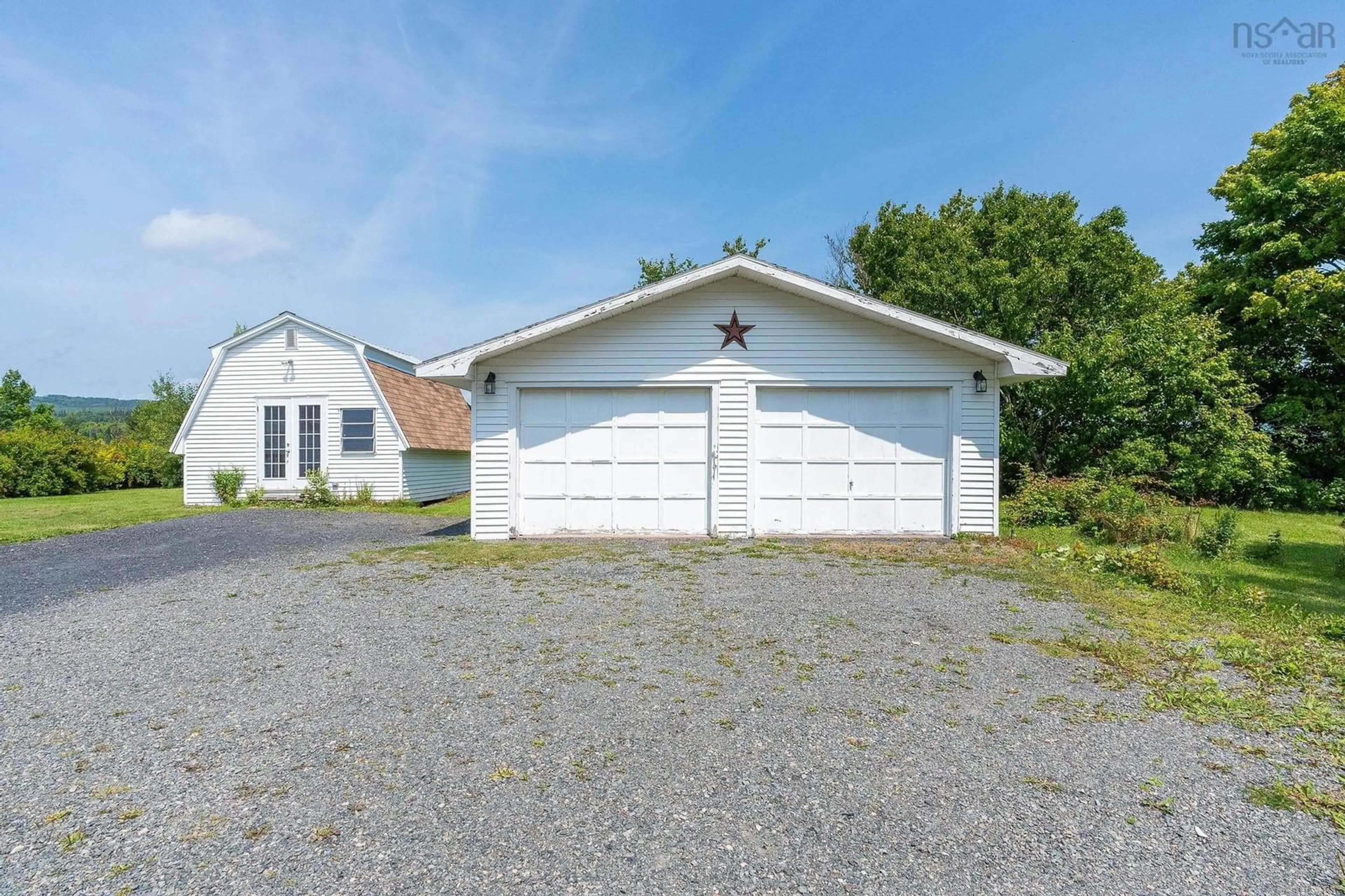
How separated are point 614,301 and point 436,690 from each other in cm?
651

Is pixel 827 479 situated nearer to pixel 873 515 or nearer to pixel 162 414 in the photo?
pixel 873 515

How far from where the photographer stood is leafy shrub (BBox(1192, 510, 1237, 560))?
830 cm

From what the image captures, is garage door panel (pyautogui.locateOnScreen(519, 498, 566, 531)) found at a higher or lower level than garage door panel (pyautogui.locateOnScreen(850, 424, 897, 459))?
lower

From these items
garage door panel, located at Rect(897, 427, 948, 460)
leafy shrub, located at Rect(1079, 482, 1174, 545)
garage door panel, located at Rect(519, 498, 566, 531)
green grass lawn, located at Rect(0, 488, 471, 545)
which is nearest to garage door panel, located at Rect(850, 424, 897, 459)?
garage door panel, located at Rect(897, 427, 948, 460)

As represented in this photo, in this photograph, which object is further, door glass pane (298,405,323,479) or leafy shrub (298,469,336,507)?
door glass pane (298,405,323,479)

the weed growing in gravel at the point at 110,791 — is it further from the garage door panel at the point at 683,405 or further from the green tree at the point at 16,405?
the green tree at the point at 16,405

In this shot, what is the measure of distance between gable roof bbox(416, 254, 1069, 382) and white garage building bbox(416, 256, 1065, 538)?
0.15 metres

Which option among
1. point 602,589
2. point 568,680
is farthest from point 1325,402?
point 568,680

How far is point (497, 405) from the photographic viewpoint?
391 inches

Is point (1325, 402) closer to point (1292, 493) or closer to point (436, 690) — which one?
point (1292, 493)

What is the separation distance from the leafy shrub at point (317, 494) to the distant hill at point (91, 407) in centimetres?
3333

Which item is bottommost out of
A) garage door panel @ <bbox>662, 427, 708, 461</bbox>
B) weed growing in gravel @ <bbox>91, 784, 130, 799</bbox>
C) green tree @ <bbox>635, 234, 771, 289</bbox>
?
weed growing in gravel @ <bbox>91, 784, 130, 799</bbox>

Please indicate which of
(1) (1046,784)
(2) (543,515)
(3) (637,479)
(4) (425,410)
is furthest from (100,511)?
(1) (1046,784)

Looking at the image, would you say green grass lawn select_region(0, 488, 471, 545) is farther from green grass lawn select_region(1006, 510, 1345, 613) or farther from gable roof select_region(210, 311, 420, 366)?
green grass lawn select_region(1006, 510, 1345, 613)
